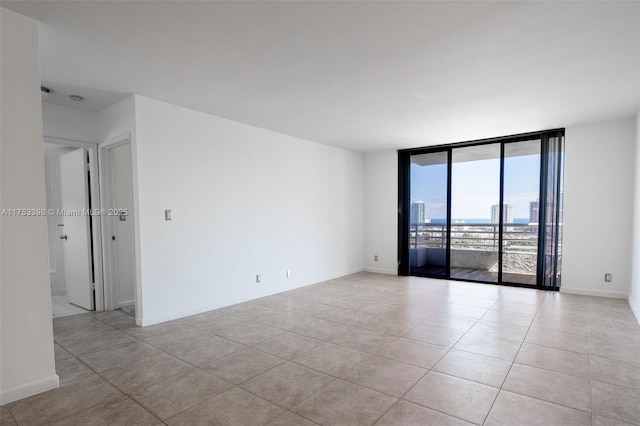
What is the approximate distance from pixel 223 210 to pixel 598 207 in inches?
214

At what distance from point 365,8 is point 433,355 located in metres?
2.77

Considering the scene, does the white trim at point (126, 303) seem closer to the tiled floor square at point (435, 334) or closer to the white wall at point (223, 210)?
the white wall at point (223, 210)

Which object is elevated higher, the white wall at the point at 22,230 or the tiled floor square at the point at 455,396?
the white wall at the point at 22,230

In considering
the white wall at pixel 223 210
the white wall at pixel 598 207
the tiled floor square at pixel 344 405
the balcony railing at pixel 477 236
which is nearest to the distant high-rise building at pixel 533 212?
the balcony railing at pixel 477 236

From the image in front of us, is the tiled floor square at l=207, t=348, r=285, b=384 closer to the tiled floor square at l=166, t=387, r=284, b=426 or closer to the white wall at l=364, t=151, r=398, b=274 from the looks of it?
the tiled floor square at l=166, t=387, r=284, b=426

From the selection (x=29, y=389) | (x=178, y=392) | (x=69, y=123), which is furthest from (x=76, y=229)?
(x=178, y=392)

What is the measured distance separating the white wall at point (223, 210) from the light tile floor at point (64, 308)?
1.44 meters

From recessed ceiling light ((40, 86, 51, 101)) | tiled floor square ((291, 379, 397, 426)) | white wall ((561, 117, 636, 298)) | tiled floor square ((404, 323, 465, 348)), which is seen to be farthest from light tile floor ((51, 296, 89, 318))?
white wall ((561, 117, 636, 298))

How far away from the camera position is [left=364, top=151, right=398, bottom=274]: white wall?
683 cm

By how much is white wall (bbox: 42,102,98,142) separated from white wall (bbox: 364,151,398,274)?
16.5 ft

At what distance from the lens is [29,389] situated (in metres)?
2.26

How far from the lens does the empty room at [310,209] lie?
2.16 m

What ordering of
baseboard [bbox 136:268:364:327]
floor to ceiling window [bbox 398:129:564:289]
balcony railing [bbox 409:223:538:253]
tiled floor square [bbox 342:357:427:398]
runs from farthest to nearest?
1. balcony railing [bbox 409:223:538:253]
2. floor to ceiling window [bbox 398:129:564:289]
3. baseboard [bbox 136:268:364:327]
4. tiled floor square [bbox 342:357:427:398]

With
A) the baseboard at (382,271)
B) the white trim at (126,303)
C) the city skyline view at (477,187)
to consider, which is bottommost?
the baseboard at (382,271)
